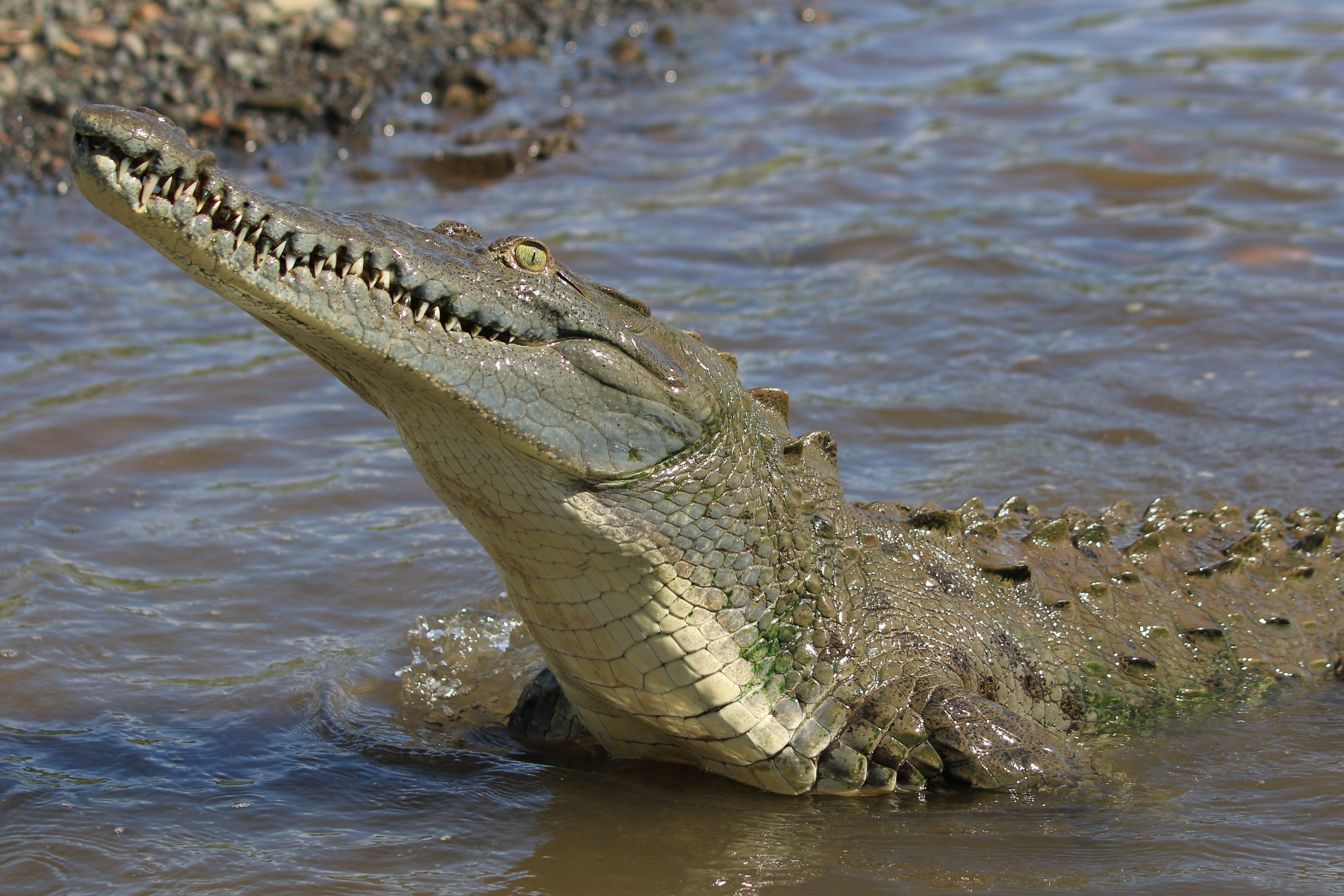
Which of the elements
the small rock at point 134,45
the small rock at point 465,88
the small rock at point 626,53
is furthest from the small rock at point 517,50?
the small rock at point 134,45

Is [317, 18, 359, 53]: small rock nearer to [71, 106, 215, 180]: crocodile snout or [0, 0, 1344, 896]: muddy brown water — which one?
[0, 0, 1344, 896]: muddy brown water

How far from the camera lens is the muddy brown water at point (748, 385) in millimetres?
3236

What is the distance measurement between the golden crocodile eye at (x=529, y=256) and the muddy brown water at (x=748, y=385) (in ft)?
4.63

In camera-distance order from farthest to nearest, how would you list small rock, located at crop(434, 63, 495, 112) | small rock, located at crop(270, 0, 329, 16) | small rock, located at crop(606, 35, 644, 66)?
small rock, located at crop(606, 35, 644, 66), small rock, located at crop(270, 0, 329, 16), small rock, located at crop(434, 63, 495, 112)

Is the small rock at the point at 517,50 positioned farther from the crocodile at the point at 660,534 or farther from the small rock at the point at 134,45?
the crocodile at the point at 660,534

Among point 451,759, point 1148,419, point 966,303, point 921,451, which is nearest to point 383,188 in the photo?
point 966,303

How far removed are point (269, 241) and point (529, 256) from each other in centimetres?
70

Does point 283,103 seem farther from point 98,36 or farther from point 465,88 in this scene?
point 465,88

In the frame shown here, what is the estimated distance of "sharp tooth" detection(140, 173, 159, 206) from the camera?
8.64 ft

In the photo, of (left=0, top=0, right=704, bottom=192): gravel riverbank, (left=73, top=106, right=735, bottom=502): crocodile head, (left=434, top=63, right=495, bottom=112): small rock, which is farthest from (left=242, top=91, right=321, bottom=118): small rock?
(left=73, top=106, right=735, bottom=502): crocodile head

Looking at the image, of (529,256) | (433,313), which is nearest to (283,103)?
(529,256)

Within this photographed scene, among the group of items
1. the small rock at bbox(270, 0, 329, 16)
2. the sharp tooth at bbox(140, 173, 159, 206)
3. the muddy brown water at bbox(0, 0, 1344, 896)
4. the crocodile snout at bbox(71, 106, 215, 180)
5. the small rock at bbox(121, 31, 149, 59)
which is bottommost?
the muddy brown water at bbox(0, 0, 1344, 896)

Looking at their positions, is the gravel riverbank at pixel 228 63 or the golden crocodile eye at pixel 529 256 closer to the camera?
the golden crocodile eye at pixel 529 256

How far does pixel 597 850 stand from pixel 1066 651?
60.9 inches
